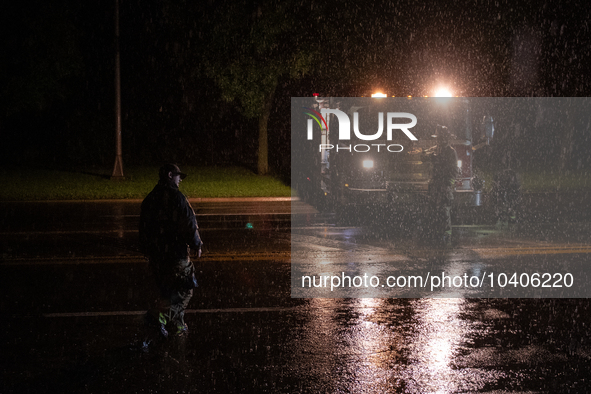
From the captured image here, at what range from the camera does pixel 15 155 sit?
35.9 metres

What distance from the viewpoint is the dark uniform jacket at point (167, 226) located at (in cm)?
543

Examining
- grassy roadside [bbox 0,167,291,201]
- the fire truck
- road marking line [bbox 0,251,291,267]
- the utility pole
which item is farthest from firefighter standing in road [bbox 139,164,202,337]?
the utility pole

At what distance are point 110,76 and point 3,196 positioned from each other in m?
18.4

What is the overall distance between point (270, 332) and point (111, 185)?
17236mm

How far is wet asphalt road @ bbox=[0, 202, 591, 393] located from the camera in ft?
15.5

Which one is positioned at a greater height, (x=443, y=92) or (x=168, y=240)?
(x=443, y=92)

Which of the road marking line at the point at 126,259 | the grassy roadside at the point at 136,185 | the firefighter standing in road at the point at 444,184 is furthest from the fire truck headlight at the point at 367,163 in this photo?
the road marking line at the point at 126,259

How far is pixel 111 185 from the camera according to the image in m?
21.8

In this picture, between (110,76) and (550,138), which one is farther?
(550,138)

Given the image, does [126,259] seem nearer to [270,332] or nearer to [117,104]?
[270,332]

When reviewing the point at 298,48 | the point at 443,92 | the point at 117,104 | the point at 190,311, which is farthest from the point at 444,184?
the point at 117,104

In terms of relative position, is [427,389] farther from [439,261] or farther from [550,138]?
[550,138]

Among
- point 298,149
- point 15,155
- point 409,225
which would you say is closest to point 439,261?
point 409,225

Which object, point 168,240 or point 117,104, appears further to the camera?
point 117,104
